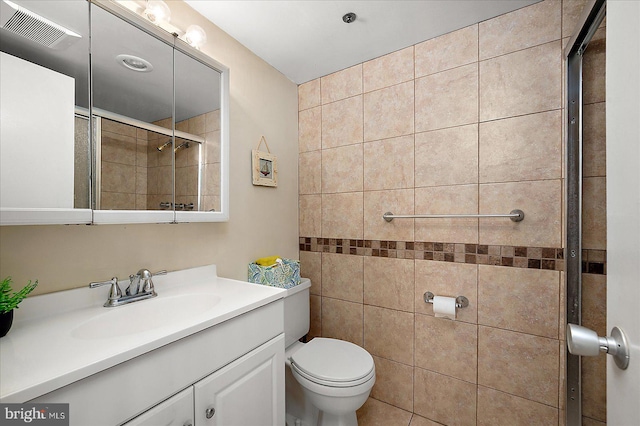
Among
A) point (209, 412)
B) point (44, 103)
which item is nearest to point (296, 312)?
point (209, 412)

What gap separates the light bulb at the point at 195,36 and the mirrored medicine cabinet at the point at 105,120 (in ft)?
0.19

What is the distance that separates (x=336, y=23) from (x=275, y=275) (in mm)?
1444

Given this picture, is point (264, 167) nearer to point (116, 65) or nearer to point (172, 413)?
point (116, 65)

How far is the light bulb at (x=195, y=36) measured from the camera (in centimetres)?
131

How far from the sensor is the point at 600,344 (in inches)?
19.4

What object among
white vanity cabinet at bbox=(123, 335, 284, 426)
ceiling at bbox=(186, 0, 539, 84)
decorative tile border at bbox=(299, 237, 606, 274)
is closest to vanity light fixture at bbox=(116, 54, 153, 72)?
ceiling at bbox=(186, 0, 539, 84)

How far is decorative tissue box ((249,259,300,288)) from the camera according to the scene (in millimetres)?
1593

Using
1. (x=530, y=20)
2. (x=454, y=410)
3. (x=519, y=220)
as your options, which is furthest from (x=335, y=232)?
(x=530, y=20)

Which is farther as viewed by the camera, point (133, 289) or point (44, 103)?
point (133, 289)

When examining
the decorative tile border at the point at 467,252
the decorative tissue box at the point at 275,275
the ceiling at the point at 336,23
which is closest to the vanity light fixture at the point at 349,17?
the ceiling at the point at 336,23

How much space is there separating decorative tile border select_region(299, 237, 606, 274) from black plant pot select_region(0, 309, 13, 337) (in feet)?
5.06

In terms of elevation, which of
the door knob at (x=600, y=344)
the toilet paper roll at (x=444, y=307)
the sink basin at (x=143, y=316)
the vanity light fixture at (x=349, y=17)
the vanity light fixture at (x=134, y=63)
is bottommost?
the toilet paper roll at (x=444, y=307)

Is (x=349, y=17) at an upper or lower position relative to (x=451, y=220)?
upper

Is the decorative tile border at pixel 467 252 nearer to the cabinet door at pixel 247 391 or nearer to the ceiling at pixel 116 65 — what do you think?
the cabinet door at pixel 247 391
